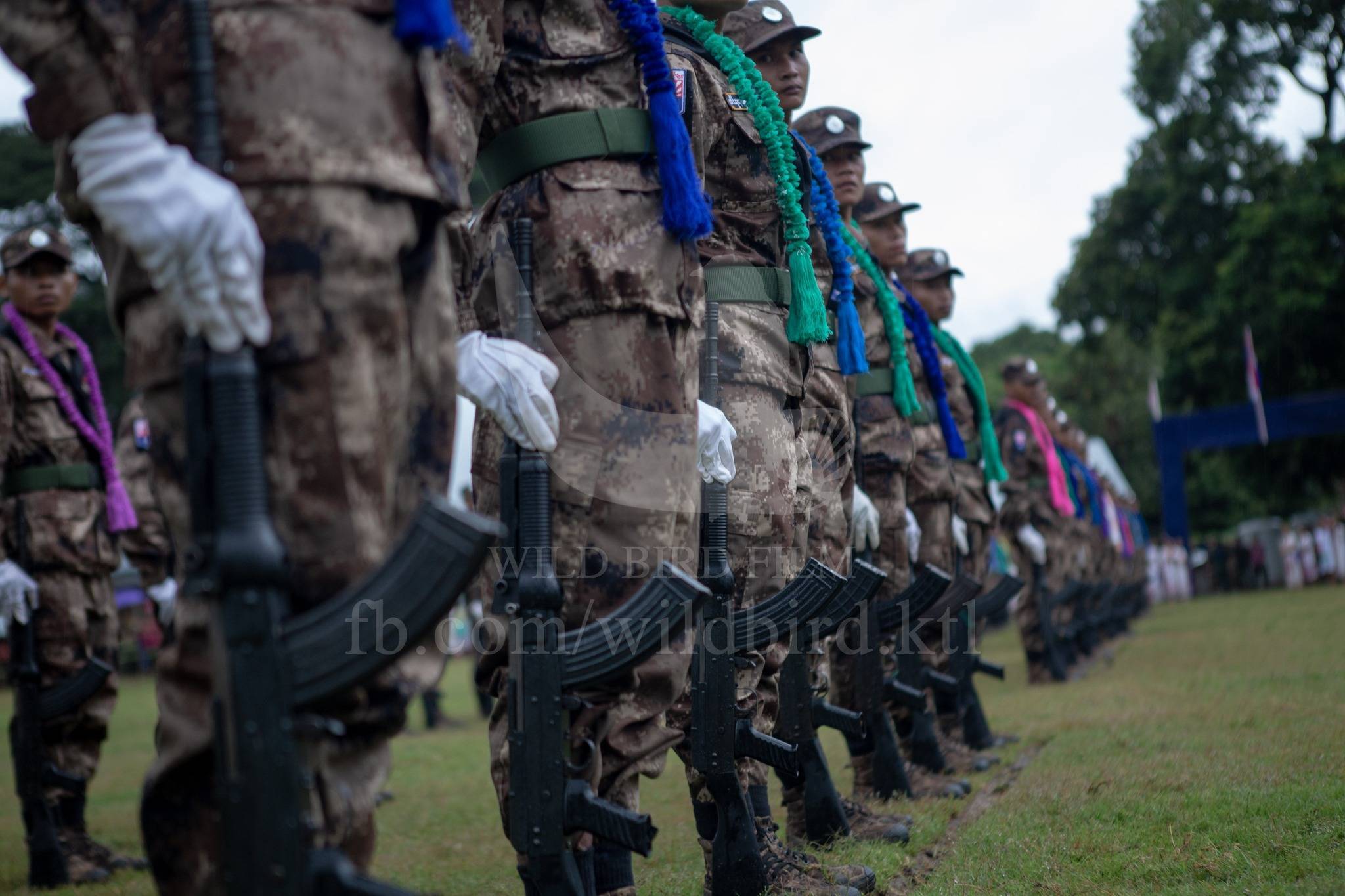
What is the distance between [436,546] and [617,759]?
1322 millimetres

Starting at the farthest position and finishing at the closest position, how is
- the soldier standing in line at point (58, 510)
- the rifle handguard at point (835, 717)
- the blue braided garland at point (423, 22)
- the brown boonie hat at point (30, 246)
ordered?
the brown boonie hat at point (30, 246) < the soldier standing in line at point (58, 510) < the rifle handguard at point (835, 717) < the blue braided garland at point (423, 22)

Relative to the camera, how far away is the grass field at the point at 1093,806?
3.89 m

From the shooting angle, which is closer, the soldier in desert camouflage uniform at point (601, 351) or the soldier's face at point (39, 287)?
the soldier in desert camouflage uniform at point (601, 351)

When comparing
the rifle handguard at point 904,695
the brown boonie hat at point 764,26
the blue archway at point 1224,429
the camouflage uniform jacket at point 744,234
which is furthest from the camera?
the blue archway at point 1224,429

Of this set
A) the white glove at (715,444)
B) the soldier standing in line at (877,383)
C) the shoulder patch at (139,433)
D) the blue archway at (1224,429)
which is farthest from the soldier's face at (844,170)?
the blue archway at (1224,429)

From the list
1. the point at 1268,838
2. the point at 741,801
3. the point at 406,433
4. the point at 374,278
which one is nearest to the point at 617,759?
the point at 741,801

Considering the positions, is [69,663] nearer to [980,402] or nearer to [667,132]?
[667,132]

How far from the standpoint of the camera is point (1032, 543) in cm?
1141

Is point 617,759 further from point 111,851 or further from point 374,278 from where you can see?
point 111,851

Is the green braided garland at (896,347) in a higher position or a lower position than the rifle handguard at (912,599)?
higher

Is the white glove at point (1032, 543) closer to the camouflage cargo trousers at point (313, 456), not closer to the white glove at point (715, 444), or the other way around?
the white glove at point (715, 444)

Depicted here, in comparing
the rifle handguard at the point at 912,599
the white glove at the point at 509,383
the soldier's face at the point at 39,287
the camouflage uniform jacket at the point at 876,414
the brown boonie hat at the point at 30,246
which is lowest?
the rifle handguard at the point at 912,599

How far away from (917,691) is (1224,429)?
22912 millimetres

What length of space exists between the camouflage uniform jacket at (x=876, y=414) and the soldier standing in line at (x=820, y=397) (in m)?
0.88
